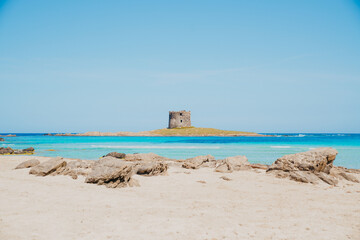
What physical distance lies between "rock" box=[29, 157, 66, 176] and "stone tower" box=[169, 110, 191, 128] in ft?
307

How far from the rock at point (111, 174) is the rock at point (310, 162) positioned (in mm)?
7204

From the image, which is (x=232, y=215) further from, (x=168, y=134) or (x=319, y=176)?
(x=168, y=134)

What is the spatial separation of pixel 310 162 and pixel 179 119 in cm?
9369

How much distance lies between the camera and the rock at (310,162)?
13.2 meters

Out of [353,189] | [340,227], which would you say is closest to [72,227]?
[340,227]

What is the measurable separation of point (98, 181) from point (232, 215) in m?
5.45

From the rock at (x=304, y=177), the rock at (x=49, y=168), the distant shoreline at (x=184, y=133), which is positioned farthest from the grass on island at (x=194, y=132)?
the rock at (x=304, y=177)

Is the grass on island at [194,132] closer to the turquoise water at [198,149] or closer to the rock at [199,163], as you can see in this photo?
the turquoise water at [198,149]

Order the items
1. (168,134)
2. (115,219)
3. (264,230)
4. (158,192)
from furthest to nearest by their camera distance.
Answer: (168,134), (158,192), (115,219), (264,230)

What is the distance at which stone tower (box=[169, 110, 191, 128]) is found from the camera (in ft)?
349

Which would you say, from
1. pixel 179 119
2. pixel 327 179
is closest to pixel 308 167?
pixel 327 179

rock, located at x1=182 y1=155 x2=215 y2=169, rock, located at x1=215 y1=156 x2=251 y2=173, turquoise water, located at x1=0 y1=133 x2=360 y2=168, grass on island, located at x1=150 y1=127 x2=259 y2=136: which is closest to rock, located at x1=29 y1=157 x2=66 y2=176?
rock, located at x1=182 y1=155 x2=215 y2=169

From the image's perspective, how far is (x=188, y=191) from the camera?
10.7 meters

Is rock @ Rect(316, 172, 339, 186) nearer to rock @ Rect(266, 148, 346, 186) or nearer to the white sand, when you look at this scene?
rock @ Rect(266, 148, 346, 186)
